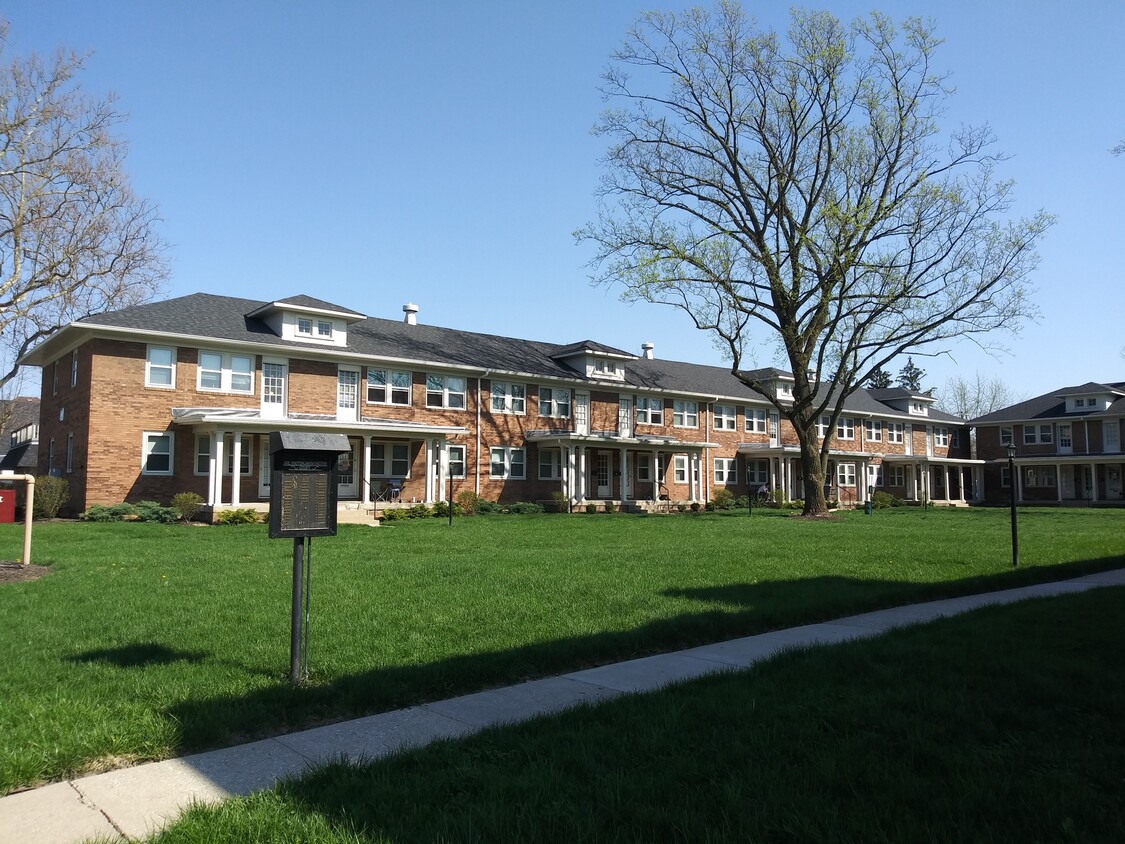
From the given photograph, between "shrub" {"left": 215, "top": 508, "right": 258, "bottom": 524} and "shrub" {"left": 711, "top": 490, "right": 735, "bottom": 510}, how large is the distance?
22261 millimetres

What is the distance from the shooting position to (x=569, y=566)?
12.8 metres

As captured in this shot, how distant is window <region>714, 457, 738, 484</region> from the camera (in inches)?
1718

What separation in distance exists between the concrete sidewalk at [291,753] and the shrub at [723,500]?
32.2 metres

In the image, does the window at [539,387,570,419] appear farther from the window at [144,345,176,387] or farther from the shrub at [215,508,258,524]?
the window at [144,345,176,387]

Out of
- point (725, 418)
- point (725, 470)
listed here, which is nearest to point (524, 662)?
point (725, 470)

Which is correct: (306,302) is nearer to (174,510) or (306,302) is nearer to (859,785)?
(174,510)

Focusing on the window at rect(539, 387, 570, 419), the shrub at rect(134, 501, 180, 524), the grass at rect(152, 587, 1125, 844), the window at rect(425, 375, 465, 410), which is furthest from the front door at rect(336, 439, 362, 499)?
the grass at rect(152, 587, 1125, 844)

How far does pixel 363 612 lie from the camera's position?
882 cm

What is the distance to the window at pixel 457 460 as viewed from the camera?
3244 centimetres

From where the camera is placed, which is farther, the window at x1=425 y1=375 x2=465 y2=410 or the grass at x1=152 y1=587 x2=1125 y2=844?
the window at x1=425 y1=375 x2=465 y2=410

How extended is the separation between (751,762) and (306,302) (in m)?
27.4

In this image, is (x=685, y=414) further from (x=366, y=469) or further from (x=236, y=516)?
(x=236, y=516)

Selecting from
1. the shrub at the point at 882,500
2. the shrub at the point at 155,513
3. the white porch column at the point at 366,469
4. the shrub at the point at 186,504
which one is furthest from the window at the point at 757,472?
the shrub at the point at 155,513

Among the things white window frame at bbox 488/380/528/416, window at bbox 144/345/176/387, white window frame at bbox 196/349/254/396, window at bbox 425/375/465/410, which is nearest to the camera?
→ window at bbox 144/345/176/387
